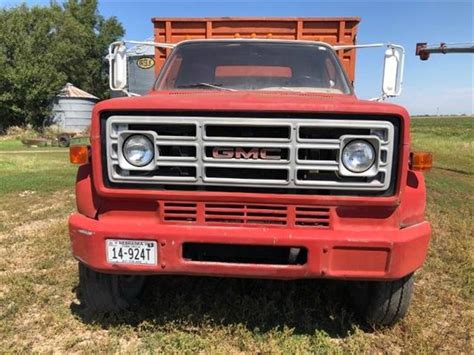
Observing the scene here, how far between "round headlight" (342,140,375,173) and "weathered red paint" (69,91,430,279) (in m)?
0.17

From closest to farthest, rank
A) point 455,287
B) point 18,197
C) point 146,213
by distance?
point 146,213, point 455,287, point 18,197

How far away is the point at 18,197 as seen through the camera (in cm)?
831

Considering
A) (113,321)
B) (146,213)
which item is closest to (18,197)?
(113,321)

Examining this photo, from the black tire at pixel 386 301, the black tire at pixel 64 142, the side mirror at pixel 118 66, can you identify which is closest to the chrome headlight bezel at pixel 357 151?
the black tire at pixel 386 301

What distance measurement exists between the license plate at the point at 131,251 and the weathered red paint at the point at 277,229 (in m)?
0.03

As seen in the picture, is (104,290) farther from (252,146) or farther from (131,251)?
(252,146)

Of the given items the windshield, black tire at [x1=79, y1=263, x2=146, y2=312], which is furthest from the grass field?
the windshield

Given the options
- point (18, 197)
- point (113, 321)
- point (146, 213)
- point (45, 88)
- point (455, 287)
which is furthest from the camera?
point (45, 88)

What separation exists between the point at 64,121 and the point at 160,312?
107 ft

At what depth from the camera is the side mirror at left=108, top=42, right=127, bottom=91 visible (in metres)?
4.48

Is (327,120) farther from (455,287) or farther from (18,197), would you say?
(18,197)

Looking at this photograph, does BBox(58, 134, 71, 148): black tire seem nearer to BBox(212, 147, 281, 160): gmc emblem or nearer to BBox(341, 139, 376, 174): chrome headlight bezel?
BBox(212, 147, 281, 160): gmc emblem

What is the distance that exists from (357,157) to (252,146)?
606mm

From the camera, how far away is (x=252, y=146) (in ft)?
9.15
